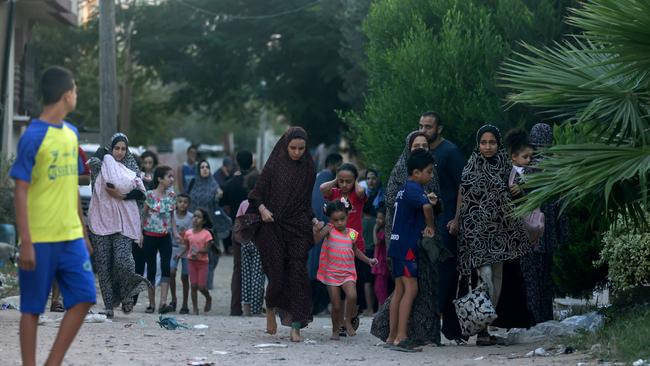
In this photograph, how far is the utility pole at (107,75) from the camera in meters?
19.1

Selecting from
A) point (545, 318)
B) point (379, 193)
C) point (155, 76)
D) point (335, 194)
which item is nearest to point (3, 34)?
point (155, 76)

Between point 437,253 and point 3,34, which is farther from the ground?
point 3,34

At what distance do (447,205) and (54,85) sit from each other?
15.3ft

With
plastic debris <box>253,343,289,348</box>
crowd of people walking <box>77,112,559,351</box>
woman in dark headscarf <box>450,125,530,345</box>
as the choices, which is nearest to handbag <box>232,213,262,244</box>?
crowd of people walking <box>77,112,559,351</box>

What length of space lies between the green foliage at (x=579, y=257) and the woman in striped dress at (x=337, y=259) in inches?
80.9

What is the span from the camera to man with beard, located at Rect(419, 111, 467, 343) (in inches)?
423

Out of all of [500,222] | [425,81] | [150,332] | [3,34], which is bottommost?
[150,332]

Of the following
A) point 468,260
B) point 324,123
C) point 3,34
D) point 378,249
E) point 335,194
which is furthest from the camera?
point 324,123

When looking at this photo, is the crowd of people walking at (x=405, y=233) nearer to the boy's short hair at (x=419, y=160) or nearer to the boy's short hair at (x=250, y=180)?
the boy's short hair at (x=419, y=160)

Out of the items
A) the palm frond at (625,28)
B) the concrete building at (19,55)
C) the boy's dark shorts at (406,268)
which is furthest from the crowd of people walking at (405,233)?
the concrete building at (19,55)

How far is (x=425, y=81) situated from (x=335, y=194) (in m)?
4.79

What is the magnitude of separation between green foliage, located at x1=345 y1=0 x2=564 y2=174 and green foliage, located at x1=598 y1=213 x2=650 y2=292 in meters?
5.21

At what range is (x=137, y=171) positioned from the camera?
12477 mm

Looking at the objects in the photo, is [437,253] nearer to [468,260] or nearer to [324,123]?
[468,260]
